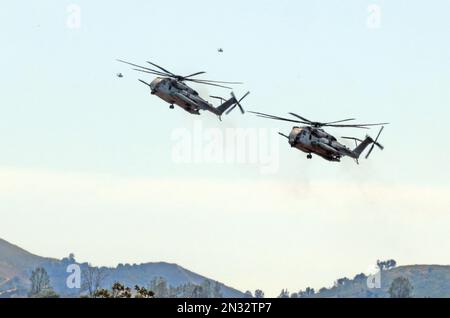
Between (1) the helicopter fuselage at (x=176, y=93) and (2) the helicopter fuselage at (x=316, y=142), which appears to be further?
(1) the helicopter fuselage at (x=176, y=93)

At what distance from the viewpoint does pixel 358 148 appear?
189000mm

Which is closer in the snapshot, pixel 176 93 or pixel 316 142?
pixel 316 142

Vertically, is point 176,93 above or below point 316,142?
above

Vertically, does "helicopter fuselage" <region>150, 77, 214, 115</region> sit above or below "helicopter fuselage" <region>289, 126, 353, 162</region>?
above

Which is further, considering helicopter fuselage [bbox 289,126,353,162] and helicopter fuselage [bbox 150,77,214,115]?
helicopter fuselage [bbox 150,77,214,115]

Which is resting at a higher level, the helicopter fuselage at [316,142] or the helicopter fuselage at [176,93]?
the helicopter fuselage at [176,93]
